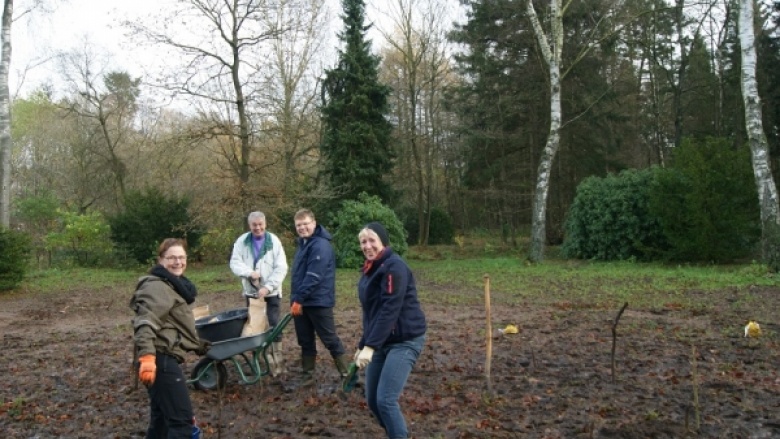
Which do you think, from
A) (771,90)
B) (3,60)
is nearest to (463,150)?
(771,90)

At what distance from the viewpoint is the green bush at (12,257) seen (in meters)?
14.4

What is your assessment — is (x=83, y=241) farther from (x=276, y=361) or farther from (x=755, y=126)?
(x=755, y=126)

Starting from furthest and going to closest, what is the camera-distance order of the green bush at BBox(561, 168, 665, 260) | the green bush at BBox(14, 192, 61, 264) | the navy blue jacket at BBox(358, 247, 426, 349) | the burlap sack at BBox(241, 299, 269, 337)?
the green bush at BBox(14, 192, 61, 264) < the green bush at BBox(561, 168, 665, 260) < the burlap sack at BBox(241, 299, 269, 337) < the navy blue jacket at BBox(358, 247, 426, 349)

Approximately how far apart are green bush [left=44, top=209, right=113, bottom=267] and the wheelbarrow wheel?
18218 millimetres

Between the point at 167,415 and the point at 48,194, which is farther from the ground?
the point at 48,194

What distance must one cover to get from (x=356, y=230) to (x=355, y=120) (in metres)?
6.24

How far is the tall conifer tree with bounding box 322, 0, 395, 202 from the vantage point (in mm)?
23625

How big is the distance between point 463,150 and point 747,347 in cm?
1982

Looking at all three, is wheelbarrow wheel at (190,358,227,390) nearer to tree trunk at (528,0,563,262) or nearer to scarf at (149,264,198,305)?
scarf at (149,264,198,305)

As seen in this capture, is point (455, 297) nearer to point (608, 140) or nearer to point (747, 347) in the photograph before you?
point (747, 347)

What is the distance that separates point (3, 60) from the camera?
1659 centimetres

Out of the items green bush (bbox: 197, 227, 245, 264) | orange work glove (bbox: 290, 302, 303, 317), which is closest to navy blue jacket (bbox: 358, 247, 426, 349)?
orange work glove (bbox: 290, 302, 303, 317)

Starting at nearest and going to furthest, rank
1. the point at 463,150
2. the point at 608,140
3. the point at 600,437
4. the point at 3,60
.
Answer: the point at 600,437 < the point at 3,60 < the point at 608,140 < the point at 463,150

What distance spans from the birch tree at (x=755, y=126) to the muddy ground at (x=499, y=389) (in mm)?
6103
